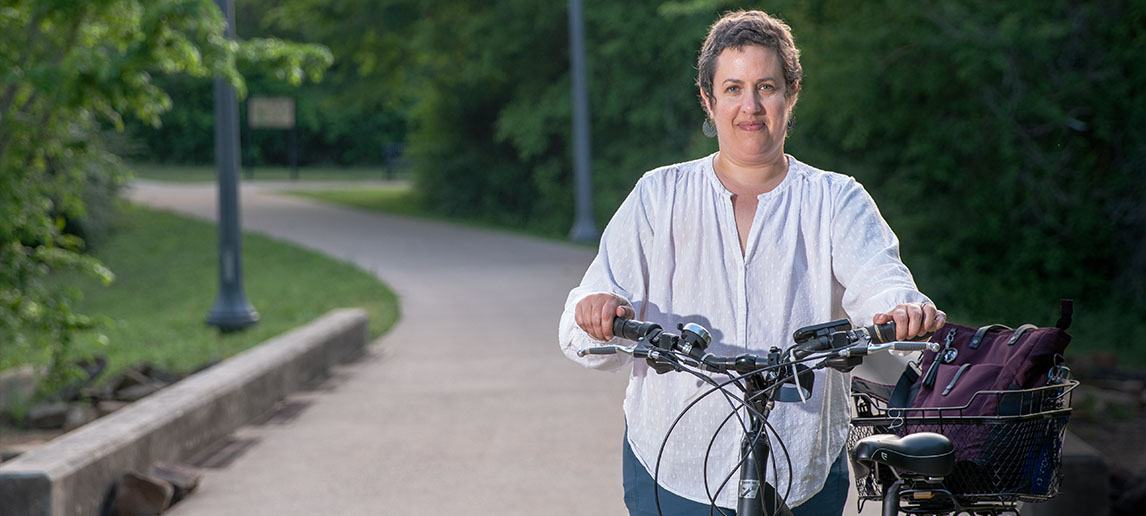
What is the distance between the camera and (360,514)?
7219 mm

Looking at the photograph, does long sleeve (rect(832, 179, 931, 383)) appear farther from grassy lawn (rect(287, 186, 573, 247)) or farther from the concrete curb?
grassy lawn (rect(287, 186, 573, 247))

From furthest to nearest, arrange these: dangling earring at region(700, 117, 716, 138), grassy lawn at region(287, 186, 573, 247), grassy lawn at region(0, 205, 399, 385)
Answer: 1. grassy lawn at region(287, 186, 573, 247)
2. grassy lawn at region(0, 205, 399, 385)
3. dangling earring at region(700, 117, 716, 138)

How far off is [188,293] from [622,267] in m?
16.7

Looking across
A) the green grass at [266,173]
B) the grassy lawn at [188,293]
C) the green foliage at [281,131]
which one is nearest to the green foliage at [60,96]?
the grassy lawn at [188,293]

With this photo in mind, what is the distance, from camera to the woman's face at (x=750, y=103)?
3375 mm

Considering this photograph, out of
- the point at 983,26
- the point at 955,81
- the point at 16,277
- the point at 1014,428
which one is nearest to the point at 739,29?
the point at 1014,428

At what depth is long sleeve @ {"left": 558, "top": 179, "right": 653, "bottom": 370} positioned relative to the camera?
135 inches

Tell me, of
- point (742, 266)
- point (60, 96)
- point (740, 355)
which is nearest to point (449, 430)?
point (60, 96)

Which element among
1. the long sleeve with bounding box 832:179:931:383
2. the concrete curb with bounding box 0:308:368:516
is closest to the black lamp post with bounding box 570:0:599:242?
the concrete curb with bounding box 0:308:368:516

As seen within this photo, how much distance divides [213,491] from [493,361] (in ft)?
16.1

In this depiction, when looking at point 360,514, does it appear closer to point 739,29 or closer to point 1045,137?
point 739,29

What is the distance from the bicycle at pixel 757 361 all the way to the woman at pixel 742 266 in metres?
0.18

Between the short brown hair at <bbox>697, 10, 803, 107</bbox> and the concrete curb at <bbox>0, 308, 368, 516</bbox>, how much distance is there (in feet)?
12.5

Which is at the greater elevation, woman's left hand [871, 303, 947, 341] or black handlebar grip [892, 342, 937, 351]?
woman's left hand [871, 303, 947, 341]
